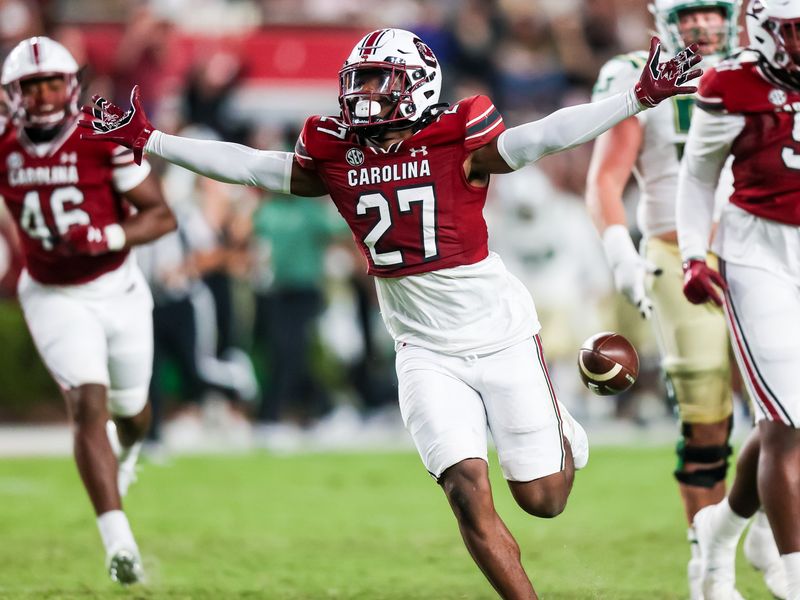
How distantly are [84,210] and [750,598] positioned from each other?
3367 millimetres

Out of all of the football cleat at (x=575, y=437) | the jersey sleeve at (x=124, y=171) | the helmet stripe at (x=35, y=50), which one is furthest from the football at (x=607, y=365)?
the helmet stripe at (x=35, y=50)

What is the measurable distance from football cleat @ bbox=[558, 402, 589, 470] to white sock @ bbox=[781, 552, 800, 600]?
833mm

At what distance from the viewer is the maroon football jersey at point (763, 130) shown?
5.19 meters

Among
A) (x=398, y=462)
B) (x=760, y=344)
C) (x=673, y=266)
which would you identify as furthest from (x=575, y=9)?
(x=760, y=344)

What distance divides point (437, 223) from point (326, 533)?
10.9 ft

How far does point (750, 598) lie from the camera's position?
590cm

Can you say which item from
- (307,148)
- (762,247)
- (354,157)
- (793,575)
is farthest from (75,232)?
(793,575)

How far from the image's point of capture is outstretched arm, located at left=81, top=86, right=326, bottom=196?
5188 mm

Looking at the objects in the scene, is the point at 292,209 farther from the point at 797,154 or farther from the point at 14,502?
the point at 797,154

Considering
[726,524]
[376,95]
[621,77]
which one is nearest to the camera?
[376,95]

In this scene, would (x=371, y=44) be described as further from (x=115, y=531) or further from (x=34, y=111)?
(x=115, y=531)

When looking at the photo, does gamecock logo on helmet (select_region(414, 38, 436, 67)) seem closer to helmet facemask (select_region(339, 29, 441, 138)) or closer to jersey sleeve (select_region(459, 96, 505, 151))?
helmet facemask (select_region(339, 29, 441, 138))

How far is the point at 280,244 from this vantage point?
12.4m

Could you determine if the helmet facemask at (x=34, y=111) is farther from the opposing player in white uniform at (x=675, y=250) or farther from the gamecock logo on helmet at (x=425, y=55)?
the opposing player in white uniform at (x=675, y=250)
